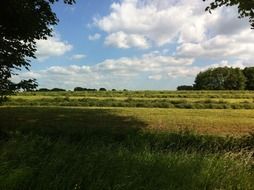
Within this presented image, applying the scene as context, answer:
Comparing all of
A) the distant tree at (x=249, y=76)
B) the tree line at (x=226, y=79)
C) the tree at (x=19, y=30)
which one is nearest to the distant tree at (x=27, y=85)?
the tree at (x=19, y=30)

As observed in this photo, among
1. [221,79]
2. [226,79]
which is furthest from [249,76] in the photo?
[221,79]

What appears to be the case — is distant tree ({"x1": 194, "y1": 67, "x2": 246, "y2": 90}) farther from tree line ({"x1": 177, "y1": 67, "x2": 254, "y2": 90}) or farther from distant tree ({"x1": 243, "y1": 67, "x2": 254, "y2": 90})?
distant tree ({"x1": 243, "y1": 67, "x2": 254, "y2": 90})

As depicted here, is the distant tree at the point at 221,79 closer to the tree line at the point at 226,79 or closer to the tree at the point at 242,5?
the tree line at the point at 226,79

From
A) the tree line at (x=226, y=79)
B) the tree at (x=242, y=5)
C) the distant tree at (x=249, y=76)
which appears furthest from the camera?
the distant tree at (x=249, y=76)

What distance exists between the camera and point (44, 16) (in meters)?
19.6

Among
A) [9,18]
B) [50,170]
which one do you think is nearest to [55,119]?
[9,18]

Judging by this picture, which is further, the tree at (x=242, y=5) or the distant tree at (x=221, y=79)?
the distant tree at (x=221, y=79)

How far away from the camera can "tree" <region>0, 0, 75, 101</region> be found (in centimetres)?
1753

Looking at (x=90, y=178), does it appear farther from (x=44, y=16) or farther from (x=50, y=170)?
(x=44, y=16)

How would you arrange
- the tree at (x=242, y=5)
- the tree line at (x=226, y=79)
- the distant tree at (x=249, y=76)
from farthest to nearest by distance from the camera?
the distant tree at (x=249, y=76)
the tree line at (x=226, y=79)
the tree at (x=242, y=5)

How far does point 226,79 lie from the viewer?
130375 millimetres

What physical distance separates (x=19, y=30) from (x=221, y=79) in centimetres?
11663

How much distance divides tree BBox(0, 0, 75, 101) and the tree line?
107896mm

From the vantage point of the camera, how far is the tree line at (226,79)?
416ft
